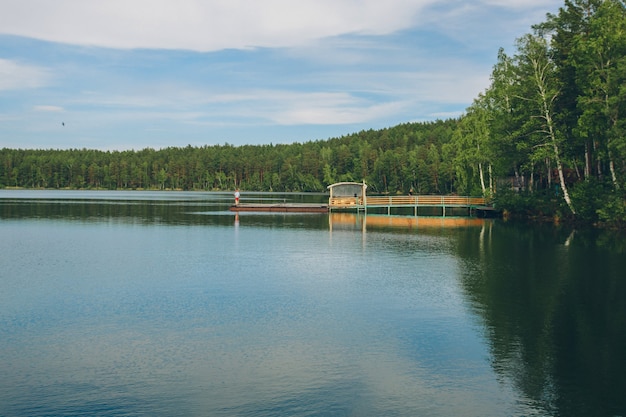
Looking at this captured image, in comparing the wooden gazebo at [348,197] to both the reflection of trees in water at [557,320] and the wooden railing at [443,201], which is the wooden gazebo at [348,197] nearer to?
the wooden railing at [443,201]

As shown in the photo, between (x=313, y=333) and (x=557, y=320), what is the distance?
813 cm

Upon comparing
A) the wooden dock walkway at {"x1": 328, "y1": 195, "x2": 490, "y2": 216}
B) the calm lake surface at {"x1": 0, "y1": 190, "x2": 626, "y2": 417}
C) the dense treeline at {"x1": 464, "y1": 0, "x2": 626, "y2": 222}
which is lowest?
the calm lake surface at {"x1": 0, "y1": 190, "x2": 626, "y2": 417}

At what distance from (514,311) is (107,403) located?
14.1 meters

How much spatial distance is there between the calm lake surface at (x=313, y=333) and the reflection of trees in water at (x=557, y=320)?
0.07 metres

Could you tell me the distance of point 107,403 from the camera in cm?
1255

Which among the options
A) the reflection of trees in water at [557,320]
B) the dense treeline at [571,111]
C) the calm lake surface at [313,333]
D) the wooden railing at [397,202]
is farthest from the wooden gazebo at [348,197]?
the calm lake surface at [313,333]

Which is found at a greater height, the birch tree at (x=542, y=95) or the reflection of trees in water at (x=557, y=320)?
the birch tree at (x=542, y=95)

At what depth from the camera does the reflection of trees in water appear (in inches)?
525

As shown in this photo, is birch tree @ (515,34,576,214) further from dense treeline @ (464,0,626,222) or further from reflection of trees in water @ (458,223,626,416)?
reflection of trees in water @ (458,223,626,416)

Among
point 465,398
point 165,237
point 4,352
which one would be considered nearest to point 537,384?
point 465,398

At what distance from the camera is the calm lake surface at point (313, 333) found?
42.2 feet

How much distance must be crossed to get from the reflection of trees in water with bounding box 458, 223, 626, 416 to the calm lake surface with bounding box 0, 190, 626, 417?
71mm

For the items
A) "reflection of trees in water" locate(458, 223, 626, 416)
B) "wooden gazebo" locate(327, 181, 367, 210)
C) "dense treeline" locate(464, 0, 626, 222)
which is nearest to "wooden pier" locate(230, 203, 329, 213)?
"wooden gazebo" locate(327, 181, 367, 210)

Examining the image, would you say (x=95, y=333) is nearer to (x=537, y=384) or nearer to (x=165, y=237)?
(x=537, y=384)
